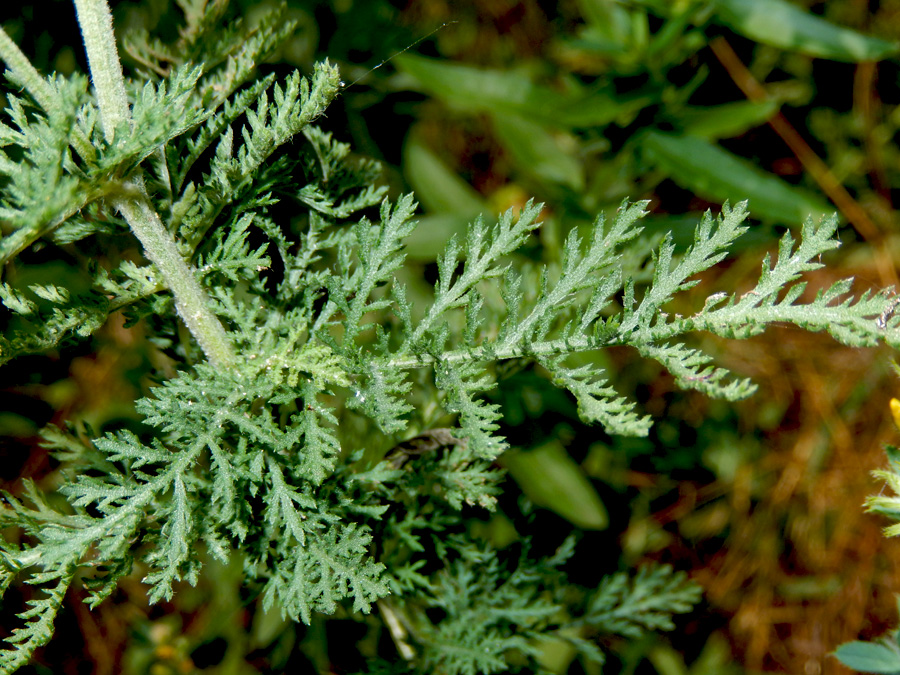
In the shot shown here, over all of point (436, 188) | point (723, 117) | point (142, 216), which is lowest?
point (723, 117)

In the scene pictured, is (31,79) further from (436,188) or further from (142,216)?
(436,188)

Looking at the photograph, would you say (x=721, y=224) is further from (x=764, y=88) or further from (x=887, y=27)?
(x=887, y=27)

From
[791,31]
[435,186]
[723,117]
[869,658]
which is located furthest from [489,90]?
[869,658]

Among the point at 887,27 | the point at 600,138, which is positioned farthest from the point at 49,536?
the point at 887,27

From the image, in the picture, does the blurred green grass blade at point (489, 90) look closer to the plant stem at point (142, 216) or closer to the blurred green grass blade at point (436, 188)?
the blurred green grass blade at point (436, 188)

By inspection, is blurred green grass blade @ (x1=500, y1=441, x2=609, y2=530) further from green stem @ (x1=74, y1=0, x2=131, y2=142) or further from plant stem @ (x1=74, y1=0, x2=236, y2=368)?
green stem @ (x1=74, y1=0, x2=131, y2=142)

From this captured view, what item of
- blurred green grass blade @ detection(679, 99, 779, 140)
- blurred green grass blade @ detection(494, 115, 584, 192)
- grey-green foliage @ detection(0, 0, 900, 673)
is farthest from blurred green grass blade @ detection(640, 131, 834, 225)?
grey-green foliage @ detection(0, 0, 900, 673)

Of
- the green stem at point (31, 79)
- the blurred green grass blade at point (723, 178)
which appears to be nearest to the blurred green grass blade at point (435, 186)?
the blurred green grass blade at point (723, 178)

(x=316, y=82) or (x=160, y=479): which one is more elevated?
(x=316, y=82)
